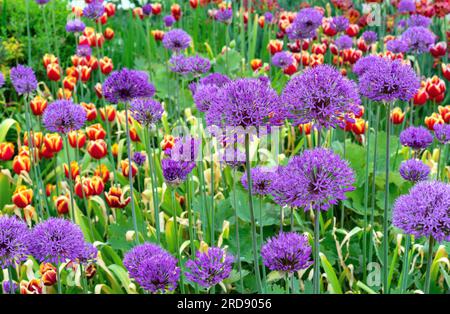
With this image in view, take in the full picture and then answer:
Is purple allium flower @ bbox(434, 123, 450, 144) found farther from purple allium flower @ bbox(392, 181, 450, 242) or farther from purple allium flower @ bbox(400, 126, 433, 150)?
purple allium flower @ bbox(392, 181, 450, 242)

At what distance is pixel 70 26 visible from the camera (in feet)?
11.7

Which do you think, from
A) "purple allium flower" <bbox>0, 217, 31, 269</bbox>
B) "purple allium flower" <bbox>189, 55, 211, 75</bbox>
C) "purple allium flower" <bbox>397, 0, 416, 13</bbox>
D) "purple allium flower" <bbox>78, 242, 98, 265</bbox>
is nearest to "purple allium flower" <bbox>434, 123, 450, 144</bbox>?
"purple allium flower" <bbox>189, 55, 211, 75</bbox>

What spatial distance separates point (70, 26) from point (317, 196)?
264 cm

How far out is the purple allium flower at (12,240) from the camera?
1.45 m

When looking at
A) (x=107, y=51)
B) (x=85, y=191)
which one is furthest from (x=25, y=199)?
(x=107, y=51)

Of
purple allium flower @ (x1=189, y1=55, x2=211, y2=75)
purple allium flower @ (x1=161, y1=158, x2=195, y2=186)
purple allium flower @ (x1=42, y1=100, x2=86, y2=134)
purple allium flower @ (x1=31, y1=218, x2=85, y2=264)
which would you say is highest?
purple allium flower @ (x1=189, y1=55, x2=211, y2=75)

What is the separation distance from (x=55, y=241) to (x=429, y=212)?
0.89 metres

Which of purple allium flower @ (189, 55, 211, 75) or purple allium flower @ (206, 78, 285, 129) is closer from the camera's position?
purple allium flower @ (206, 78, 285, 129)

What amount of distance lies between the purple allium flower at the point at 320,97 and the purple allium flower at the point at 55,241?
0.64m

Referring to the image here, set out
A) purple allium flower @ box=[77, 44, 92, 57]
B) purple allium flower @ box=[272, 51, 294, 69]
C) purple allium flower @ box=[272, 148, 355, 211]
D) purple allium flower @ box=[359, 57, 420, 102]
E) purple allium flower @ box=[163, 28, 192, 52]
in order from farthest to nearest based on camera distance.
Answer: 1. purple allium flower @ box=[77, 44, 92, 57]
2. purple allium flower @ box=[272, 51, 294, 69]
3. purple allium flower @ box=[163, 28, 192, 52]
4. purple allium flower @ box=[359, 57, 420, 102]
5. purple allium flower @ box=[272, 148, 355, 211]

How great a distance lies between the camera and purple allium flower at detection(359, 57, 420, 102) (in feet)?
5.18

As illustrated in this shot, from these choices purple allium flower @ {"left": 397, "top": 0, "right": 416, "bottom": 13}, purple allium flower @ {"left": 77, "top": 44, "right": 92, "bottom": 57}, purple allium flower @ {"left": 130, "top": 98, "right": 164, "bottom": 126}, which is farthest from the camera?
purple allium flower @ {"left": 397, "top": 0, "right": 416, "bottom": 13}

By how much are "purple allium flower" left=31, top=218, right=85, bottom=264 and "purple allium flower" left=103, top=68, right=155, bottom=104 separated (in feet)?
1.81

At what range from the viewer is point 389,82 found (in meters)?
1.58
